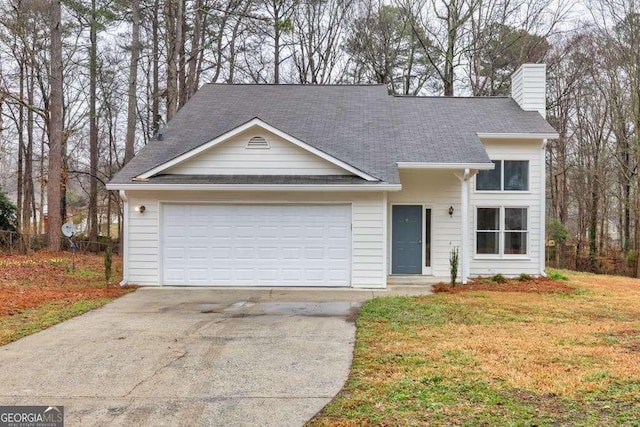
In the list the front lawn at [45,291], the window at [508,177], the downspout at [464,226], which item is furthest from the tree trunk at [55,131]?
the window at [508,177]

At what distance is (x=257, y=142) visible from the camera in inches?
419

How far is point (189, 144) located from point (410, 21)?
1416cm

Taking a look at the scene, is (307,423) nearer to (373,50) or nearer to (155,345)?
(155,345)

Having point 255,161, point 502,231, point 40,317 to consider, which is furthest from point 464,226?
point 40,317

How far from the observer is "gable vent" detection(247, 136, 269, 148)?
1063 cm

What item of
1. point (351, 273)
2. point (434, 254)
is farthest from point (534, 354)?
point (434, 254)

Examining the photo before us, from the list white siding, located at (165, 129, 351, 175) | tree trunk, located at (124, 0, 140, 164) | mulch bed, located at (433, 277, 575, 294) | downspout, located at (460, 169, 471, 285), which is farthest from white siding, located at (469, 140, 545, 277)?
tree trunk, located at (124, 0, 140, 164)

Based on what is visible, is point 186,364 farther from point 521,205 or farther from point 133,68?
point 133,68

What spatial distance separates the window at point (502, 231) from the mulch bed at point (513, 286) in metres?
0.93

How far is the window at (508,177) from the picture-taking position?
1257cm

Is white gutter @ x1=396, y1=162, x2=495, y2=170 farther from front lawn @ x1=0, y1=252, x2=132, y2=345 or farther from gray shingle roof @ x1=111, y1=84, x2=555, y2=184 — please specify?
front lawn @ x1=0, y1=252, x2=132, y2=345

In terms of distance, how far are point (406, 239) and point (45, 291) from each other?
8.08 meters

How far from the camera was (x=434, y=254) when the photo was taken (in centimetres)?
1195

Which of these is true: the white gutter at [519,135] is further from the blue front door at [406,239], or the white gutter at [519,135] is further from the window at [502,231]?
the blue front door at [406,239]
